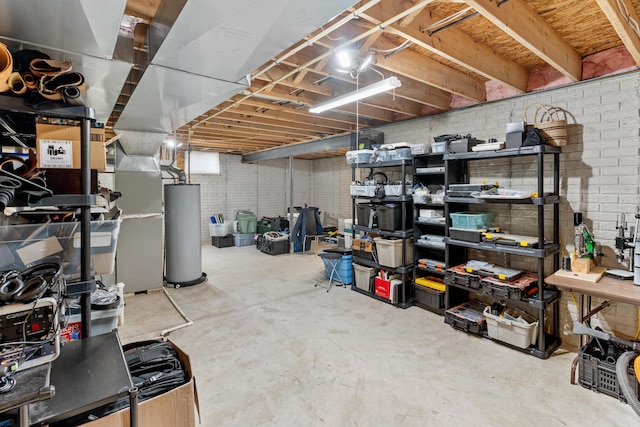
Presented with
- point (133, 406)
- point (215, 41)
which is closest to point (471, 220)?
point (215, 41)

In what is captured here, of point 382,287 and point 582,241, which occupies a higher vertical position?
point 582,241

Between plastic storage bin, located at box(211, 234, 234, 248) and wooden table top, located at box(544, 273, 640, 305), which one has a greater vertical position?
wooden table top, located at box(544, 273, 640, 305)

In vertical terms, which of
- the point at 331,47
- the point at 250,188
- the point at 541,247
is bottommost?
the point at 541,247

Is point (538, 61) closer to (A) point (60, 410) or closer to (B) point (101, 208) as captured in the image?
(B) point (101, 208)

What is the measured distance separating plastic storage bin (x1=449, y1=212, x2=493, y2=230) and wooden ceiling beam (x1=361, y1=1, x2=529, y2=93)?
1338 millimetres

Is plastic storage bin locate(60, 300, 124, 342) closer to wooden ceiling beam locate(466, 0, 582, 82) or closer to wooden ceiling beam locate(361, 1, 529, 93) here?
wooden ceiling beam locate(361, 1, 529, 93)

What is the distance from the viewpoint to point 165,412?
1258 mm

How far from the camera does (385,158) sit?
13.6 ft

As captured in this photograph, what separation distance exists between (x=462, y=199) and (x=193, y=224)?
3.94 metres

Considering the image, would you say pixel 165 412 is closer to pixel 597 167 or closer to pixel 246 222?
pixel 597 167

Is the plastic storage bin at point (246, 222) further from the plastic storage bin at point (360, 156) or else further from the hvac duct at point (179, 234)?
the plastic storage bin at point (360, 156)

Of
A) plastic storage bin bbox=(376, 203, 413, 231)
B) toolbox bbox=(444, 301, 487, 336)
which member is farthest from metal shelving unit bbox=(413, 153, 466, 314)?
toolbox bbox=(444, 301, 487, 336)

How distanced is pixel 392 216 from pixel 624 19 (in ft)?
8.60

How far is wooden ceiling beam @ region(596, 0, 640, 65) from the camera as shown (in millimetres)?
1747
